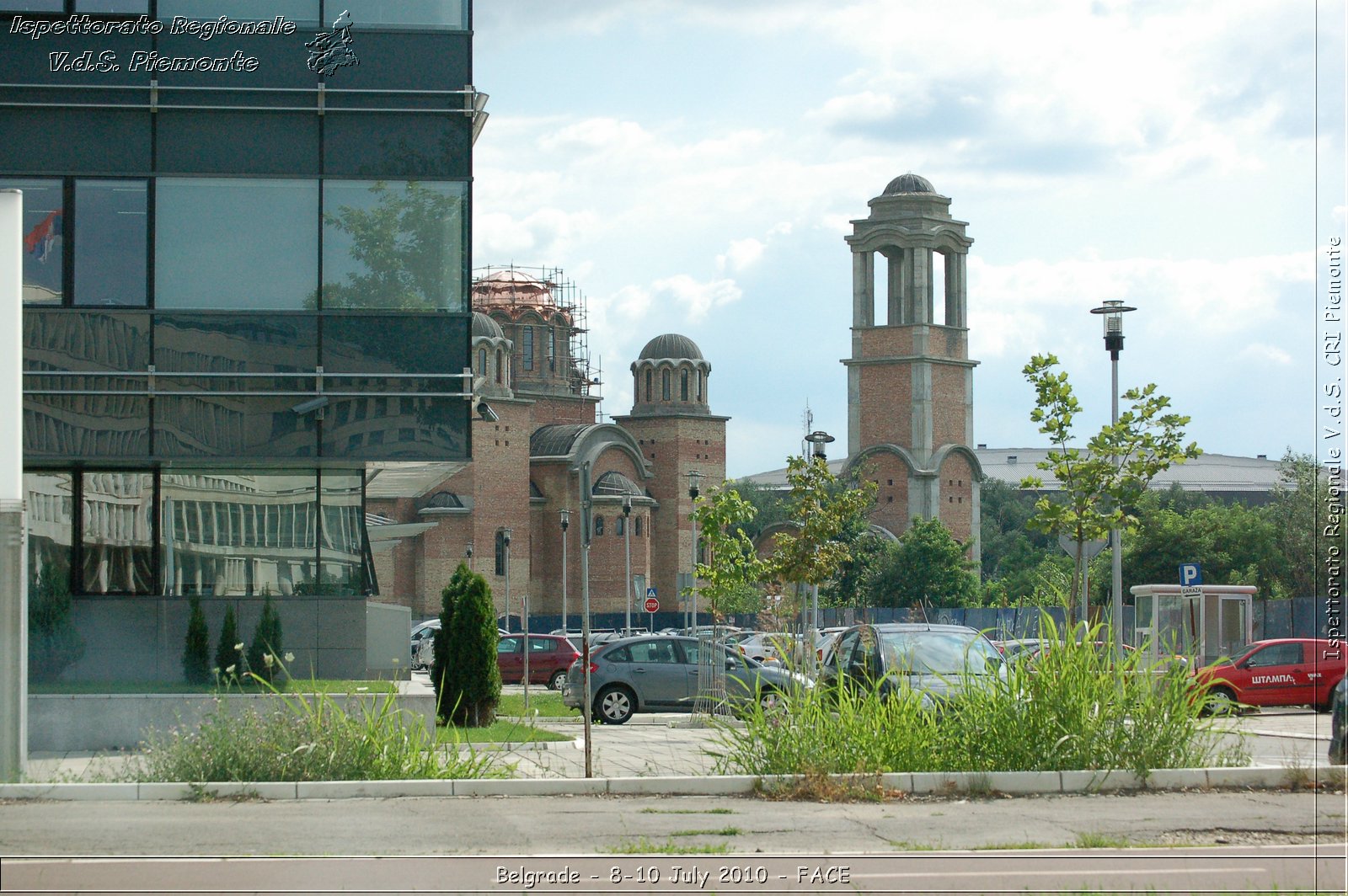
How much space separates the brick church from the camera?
278 feet

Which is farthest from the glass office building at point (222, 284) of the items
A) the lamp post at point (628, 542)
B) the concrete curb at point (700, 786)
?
the lamp post at point (628, 542)

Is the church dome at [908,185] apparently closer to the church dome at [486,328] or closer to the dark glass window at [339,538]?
the church dome at [486,328]

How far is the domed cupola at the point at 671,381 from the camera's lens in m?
102

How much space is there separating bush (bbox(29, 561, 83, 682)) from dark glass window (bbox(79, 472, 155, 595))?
0.53m

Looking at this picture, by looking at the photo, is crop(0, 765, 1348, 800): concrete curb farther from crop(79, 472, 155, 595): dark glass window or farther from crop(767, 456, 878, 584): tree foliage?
crop(767, 456, 878, 584): tree foliage

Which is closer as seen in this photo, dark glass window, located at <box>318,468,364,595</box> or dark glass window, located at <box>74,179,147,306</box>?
dark glass window, located at <box>74,179,147,306</box>

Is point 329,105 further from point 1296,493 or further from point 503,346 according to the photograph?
point 503,346

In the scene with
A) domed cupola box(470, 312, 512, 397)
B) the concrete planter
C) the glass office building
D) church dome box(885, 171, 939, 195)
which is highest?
church dome box(885, 171, 939, 195)

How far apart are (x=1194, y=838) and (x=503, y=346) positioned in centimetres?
8163

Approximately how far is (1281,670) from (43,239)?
69.2ft

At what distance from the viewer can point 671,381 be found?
102250 millimetres

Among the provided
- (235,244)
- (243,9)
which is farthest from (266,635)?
(243,9)

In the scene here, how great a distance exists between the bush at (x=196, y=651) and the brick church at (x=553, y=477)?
55776 mm

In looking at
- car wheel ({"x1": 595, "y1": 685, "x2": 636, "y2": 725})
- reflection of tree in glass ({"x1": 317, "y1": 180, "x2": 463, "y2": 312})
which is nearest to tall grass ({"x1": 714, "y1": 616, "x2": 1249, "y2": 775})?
reflection of tree in glass ({"x1": 317, "y1": 180, "x2": 463, "y2": 312})
